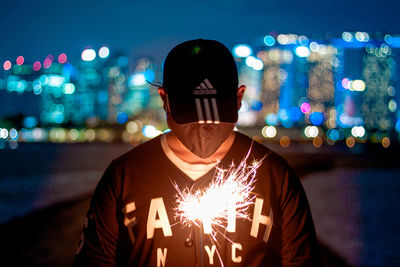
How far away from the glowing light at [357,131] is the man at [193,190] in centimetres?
17795

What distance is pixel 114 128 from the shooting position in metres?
186

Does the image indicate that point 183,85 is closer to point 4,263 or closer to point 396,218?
point 4,263

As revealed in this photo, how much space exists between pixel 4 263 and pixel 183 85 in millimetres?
7814

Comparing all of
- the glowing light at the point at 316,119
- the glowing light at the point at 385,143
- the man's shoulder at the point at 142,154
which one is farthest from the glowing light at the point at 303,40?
the man's shoulder at the point at 142,154

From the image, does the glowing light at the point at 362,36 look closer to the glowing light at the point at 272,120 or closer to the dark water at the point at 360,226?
the glowing light at the point at 272,120

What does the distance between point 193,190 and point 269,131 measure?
15880 cm

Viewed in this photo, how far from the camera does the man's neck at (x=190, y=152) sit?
2117 millimetres

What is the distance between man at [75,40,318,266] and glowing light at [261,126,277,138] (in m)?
157

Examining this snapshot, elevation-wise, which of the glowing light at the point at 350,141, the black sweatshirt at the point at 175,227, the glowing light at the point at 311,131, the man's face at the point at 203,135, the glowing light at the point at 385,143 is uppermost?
the man's face at the point at 203,135

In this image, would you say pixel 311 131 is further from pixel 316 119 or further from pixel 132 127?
pixel 132 127

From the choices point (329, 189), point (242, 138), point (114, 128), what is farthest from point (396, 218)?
point (114, 128)

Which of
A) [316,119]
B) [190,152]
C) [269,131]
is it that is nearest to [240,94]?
[190,152]

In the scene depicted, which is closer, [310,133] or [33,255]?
[33,255]

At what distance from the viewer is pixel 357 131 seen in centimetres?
17262
